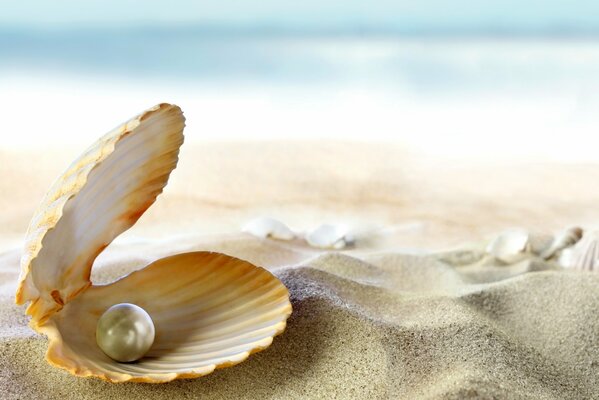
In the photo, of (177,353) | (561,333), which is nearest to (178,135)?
(177,353)

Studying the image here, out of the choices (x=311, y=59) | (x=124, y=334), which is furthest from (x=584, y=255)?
(x=311, y=59)

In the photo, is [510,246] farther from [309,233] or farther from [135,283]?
[135,283]

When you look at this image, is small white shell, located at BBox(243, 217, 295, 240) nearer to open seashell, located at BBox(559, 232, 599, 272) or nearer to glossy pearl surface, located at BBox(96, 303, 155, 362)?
open seashell, located at BBox(559, 232, 599, 272)

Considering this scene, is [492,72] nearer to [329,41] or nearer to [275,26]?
Answer: [329,41]

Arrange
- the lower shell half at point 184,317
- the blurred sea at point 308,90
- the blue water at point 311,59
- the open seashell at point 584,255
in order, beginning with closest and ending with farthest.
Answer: the lower shell half at point 184,317 → the open seashell at point 584,255 → the blurred sea at point 308,90 → the blue water at point 311,59

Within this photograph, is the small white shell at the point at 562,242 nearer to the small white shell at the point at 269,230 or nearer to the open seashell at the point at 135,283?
the small white shell at the point at 269,230

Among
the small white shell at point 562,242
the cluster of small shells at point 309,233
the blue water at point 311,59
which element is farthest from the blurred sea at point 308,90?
the small white shell at point 562,242
